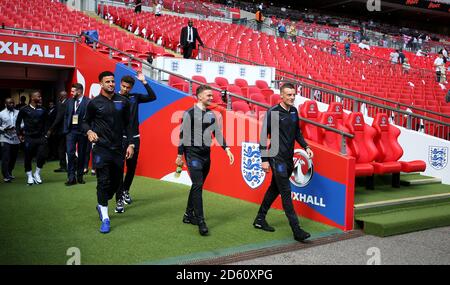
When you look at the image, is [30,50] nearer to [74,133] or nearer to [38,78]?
[38,78]

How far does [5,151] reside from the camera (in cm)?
832

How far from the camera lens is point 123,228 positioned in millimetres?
5531

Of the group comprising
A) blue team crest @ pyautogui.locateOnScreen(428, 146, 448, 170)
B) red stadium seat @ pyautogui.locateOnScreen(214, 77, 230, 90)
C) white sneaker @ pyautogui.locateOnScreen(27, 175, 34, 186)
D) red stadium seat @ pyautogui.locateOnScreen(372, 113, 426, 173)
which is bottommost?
white sneaker @ pyautogui.locateOnScreen(27, 175, 34, 186)

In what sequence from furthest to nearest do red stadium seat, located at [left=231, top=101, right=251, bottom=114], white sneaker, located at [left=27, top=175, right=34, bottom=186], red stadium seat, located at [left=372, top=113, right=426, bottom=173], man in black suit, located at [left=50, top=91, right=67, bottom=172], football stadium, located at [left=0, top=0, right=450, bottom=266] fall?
red stadium seat, located at [left=231, top=101, right=251, bottom=114], man in black suit, located at [left=50, top=91, right=67, bottom=172], white sneaker, located at [left=27, top=175, right=34, bottom=186], red stadium seat, located at [left=372, top=113, right=426, bottom=173], football stadium, located at [left=0, top=0, right=450, bottom=266]

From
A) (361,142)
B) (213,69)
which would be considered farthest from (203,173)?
(213,69)

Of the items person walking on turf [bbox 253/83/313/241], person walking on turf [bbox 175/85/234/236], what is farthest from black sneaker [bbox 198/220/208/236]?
person walking on turf [bbox 253/83/313/241]

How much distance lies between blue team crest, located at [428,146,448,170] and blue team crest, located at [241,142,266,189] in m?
3.58

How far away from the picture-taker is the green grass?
6555mm

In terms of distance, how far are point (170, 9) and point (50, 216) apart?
23.9 metres

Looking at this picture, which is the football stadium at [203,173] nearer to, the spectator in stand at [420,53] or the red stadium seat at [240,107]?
the red stadium seat at [240,107]

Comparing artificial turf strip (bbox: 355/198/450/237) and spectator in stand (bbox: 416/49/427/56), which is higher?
spectator in stand (bbox: 416/49/427/56)

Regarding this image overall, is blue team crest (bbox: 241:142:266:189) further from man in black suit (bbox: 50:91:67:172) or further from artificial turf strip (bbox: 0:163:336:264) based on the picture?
man in black suit (bbox: 50:91:67:172)

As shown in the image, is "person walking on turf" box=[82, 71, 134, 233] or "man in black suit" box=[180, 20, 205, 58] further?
"man in black suit" box=[180, 20, 205, 58]

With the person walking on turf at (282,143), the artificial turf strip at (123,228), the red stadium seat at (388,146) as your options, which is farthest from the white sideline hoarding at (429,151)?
the person walking on turf at (282,143)
